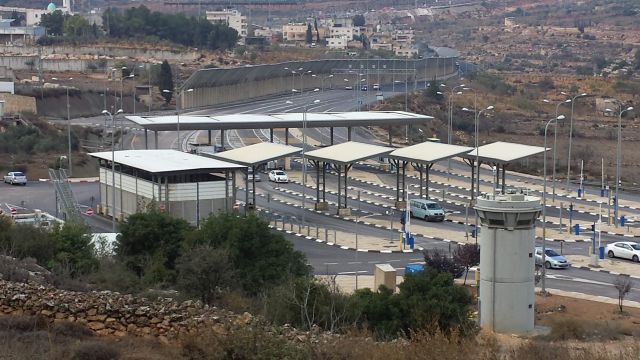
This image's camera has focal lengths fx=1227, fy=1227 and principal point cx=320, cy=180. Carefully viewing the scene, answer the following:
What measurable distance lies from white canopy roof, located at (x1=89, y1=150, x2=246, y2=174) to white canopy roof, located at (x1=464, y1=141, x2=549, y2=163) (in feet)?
30.5

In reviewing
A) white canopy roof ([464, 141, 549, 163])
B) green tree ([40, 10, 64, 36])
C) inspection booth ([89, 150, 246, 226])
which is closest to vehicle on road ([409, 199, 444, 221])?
white canopy roof ([464, 141, 549, 163])

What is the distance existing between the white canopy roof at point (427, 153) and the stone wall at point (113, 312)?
81.3 feet

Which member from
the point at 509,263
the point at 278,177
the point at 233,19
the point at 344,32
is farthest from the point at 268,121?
the point at 344,32

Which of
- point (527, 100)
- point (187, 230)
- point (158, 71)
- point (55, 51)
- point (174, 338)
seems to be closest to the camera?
point (174, 338)

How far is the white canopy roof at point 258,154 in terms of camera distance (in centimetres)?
4081

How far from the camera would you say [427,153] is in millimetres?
42969

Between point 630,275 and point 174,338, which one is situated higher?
point 174,338

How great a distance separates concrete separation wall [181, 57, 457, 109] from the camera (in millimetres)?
76500

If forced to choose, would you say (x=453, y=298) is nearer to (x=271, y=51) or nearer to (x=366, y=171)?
(x=366, y=171)

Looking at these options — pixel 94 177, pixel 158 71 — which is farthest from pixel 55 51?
pixel 94 177

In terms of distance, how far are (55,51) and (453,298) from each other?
288 feet

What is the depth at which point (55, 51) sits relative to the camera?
105 metres

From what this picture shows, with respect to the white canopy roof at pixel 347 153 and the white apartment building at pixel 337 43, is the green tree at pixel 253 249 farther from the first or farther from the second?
the white apartment building at pixel 337 43

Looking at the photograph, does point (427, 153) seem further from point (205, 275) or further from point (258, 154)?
point (205, 275)
